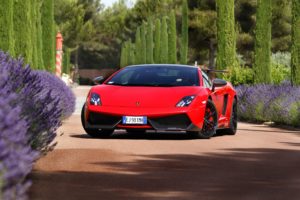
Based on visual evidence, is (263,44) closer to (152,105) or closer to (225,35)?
(225,35)

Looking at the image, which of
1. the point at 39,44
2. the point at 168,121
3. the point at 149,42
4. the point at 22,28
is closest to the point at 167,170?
the point at 168,121

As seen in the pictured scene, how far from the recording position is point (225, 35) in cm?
3344

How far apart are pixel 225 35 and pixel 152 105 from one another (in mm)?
18675

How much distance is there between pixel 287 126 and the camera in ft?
75.9

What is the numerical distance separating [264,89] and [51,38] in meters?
11.5

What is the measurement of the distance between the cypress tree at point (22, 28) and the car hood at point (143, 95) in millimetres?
9843

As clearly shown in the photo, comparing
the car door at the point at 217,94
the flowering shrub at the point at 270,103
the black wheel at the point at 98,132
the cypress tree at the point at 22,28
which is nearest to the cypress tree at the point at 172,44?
the flowering shrub at the point at 270,103

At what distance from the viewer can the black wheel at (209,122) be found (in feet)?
52.2

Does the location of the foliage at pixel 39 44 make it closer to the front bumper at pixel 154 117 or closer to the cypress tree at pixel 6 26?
the cypress tree at pixel 6 26

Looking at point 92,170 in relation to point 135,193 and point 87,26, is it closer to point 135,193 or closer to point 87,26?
point 135,193

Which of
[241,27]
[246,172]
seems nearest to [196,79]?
[246,172]

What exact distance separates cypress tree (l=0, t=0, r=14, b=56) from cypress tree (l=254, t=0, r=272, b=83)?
11005 mm

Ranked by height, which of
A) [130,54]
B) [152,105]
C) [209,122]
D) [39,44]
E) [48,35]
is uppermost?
[48,35]

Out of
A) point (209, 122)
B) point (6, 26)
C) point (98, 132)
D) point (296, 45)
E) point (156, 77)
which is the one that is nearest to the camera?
point (98, 132)
